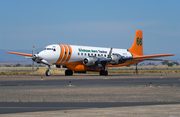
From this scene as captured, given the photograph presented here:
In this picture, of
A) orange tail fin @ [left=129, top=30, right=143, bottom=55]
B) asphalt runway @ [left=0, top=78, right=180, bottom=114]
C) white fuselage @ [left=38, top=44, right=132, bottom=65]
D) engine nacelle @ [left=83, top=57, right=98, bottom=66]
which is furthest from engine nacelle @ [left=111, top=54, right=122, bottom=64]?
asphalt runway @ [left=0, top=78, right=180, bottom=114]

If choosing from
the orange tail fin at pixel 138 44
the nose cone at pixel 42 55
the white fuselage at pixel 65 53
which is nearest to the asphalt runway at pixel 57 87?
the nose cone at pixel 42 55

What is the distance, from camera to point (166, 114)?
1123cm

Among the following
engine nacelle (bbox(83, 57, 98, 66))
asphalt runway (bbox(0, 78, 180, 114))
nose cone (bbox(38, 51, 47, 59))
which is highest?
nose cone (bbox(38, 51, 47, 59))

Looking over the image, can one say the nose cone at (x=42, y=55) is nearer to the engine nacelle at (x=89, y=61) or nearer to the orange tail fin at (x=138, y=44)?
the engine nacelle at (x=89, y=61)

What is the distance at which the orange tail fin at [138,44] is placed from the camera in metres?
58.2

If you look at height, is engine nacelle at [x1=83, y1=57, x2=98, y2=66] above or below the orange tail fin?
below

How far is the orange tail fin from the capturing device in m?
58.2

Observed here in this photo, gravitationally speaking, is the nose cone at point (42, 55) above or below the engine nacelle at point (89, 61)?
above

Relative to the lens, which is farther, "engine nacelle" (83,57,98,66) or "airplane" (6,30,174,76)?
"engine nacelle" (83,57,98,66)

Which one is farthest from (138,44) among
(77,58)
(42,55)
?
(42,55)

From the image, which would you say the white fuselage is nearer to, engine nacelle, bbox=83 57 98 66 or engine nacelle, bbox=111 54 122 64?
engine nacelle, bbox=83 57 98 66

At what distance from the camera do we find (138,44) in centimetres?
5900

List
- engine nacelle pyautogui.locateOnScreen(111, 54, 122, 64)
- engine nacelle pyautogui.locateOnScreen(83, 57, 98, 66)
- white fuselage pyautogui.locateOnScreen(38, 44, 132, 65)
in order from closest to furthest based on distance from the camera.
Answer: white fuselage pyautogui.locateOnScreen(38, 44, 132, 65) → engine nacelle pyautogui.locateOnScreen(83, 57, 98, 66) → engine nacelle pyautogui.locateOnScreen(111, 54, 122, 64)

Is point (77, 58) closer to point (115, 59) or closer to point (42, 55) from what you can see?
point (42, 55)
